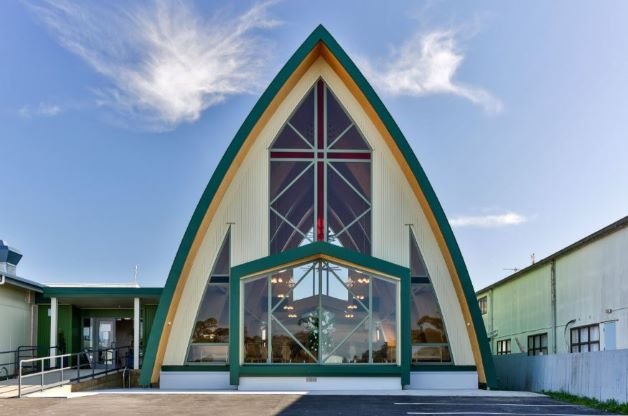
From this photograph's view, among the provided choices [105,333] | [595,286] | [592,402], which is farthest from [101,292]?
[595,286]

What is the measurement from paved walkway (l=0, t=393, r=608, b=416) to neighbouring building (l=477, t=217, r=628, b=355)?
3.86 m

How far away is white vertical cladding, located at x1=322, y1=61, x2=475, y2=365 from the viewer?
732 inches

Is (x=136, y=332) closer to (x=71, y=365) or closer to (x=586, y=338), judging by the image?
(x=71, y=365)

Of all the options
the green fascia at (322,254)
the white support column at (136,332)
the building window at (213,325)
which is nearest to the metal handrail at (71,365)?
the white support column at (136,332)

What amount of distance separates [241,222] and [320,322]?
11.7 ft

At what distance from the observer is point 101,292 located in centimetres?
2173

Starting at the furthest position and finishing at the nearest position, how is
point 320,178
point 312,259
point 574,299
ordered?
point 574,299 → point 320,178 → point 312,259

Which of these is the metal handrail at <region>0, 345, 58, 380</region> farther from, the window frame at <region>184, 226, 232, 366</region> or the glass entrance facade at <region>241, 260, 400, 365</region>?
the glass entrance facade at <region>241, 260, 400, 365</region>

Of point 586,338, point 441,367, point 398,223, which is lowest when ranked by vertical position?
point 441,367

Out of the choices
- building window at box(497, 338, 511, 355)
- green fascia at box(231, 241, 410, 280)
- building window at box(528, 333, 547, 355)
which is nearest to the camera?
green fascia at box(231, 241, 410, 280)

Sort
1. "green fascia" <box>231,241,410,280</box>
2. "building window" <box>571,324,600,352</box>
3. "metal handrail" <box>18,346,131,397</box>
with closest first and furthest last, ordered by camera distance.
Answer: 1. "metal handrail" <box>18,346,131,397</box>
2. "green fascia" <box>231,241,410,280</box>
3. "building window" <box>571,324,600,352</box>

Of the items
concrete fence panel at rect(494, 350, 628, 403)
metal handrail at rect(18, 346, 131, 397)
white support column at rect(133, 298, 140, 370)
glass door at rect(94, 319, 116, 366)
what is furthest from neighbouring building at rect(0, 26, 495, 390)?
glass door at rect(94, 319, 116, 366)

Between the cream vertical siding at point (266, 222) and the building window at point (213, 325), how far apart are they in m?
0.19

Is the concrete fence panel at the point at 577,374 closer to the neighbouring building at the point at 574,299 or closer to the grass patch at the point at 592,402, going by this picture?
the grass patch at the point at 592,402
